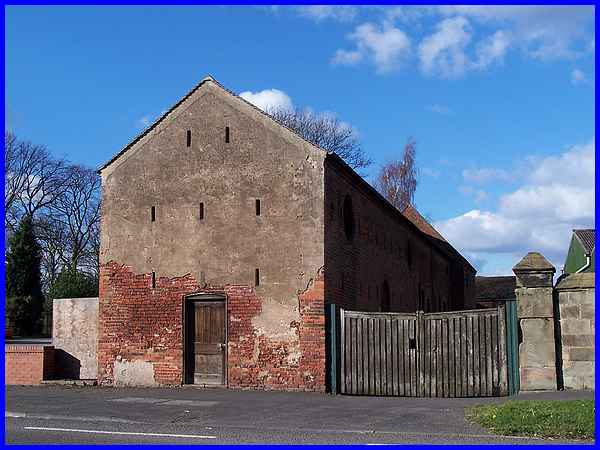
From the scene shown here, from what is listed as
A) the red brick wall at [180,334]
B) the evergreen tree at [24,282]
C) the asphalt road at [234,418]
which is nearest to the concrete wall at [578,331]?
the asphalt road at [234,418]

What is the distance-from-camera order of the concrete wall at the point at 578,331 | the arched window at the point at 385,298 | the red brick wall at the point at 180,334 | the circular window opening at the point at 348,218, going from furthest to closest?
the arched window at the point at 385,298
the circular window opening at the point at 348,218
the red brick wall at the point at 180,334
the concrete wall at the point at 578,331

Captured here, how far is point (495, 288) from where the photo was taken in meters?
58.7

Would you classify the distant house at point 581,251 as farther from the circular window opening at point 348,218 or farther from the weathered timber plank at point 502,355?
the weathered timber plank at point 502,355

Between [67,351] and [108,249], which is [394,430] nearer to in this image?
[108,249]

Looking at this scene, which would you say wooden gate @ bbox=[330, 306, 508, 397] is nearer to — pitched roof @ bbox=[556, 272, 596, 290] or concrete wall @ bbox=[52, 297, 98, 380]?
pitched roof @ bbox=[556, 272, 596, 290]

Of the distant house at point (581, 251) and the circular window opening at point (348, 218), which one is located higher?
the distant house at point (581, 251)

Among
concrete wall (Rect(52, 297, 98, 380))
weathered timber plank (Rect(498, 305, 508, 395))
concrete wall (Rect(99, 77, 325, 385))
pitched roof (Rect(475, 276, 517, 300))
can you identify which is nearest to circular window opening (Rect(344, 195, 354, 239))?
concrete wall (Rect(99, 77, 325, 385))

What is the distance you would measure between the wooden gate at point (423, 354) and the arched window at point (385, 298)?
6.35m

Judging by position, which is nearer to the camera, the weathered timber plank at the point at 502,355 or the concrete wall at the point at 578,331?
the concrete wall at the point at 578,331

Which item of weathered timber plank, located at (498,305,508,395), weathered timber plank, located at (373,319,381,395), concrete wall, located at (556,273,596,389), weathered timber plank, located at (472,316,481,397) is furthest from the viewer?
weathered timber plank, located at (373,319,381,395)

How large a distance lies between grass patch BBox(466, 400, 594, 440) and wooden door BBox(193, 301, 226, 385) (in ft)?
25.7

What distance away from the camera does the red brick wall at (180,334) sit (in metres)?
17.7

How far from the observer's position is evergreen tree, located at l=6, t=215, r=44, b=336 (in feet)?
Result: 157

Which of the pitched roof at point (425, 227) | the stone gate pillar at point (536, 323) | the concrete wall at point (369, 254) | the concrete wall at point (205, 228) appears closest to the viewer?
the stone gate pillar at point (536, 323)
